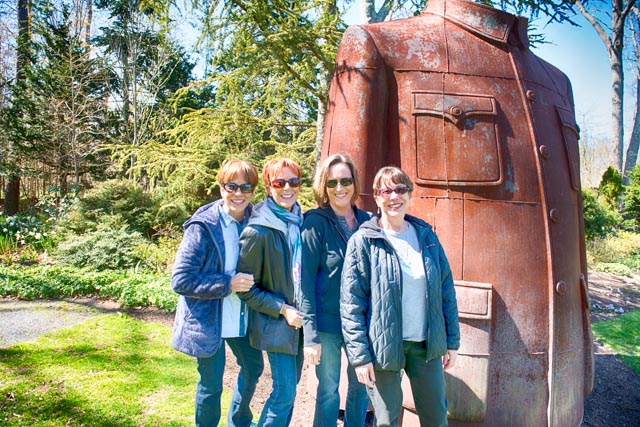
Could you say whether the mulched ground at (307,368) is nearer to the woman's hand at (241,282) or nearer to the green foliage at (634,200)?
the woman's hand at (241,282)

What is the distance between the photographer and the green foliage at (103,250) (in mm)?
7715

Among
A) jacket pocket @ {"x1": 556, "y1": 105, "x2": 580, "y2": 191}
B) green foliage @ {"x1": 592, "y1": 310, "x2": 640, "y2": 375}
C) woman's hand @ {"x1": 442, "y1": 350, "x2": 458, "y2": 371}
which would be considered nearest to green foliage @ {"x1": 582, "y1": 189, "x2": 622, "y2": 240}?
green foliage @ {"x1": 592, "y1": 310, "x2": 640, "y2": 375}

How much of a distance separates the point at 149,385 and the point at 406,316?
105 inches

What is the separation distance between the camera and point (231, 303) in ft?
7.50

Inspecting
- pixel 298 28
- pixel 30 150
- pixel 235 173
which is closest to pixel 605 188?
pixel 298 28

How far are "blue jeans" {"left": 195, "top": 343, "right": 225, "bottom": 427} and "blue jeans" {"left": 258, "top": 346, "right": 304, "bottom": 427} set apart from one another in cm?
29

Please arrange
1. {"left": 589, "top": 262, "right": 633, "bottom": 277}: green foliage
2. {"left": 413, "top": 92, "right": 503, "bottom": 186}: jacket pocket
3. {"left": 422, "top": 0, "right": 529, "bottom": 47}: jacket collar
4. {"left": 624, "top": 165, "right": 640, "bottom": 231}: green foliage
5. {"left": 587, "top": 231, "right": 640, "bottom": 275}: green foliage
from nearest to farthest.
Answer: {"left": 413, "top": 92, "right": 503, "bottom": 186}: jacket pocket, {"left": 422, "top": 0, "right": 529, "bottom": 47}: jacket collar, {"left": 589, "top": 262, "right": 633, "bottom": 277}: green foliage, {"left": 587, "top": 231, "right": 640, "bottom": 275}: green foliage, {"left": 624, "top": 165, "right": 640, "bottom": 231}: green foliage

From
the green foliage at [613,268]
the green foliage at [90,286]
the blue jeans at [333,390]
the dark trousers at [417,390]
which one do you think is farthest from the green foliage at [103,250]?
the green foliage at [613,268]

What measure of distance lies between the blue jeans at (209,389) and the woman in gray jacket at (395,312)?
80cm

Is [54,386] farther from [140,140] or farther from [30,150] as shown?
[30,150]

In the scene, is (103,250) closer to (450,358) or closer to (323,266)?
(323,266)

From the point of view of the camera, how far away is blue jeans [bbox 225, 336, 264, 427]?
2.36 metres

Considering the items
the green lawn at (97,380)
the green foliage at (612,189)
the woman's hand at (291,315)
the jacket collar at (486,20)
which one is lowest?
the green lawn at (97,380)

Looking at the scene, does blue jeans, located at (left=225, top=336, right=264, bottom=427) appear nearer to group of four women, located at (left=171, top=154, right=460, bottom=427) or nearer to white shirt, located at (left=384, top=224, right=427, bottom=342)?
group of four women, located at (left=171, top=154, right=460, bottom=427)
